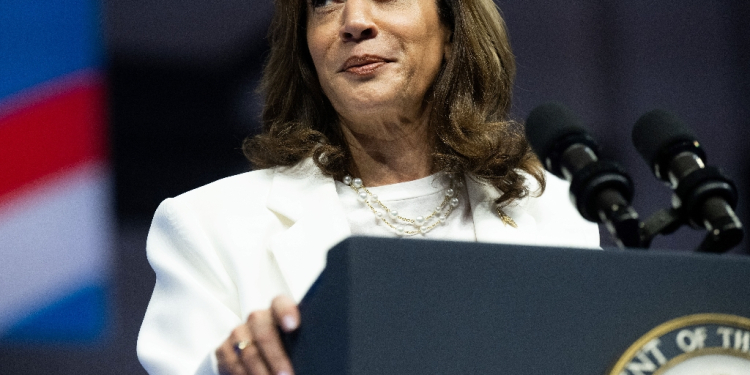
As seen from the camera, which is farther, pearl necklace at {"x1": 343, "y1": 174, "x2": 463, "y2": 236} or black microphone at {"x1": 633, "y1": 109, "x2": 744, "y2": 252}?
pearl necklace at {"x1": 343, "y1": 174, "x2": 463, "y2": 236}

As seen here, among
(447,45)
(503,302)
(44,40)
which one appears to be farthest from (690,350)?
(44,40)

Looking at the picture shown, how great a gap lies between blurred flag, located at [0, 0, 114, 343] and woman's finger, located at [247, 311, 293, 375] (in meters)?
1.32

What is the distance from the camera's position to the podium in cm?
60

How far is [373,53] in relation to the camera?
1445mm

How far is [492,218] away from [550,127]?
660 millimetres

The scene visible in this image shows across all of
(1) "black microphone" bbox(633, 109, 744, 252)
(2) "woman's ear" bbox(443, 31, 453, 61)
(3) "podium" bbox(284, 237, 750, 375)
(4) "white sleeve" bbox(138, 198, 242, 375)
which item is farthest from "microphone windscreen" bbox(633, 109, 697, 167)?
(2) "woman's ear" bbox(443, 31, 453, 61)

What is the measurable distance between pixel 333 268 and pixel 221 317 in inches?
25.0

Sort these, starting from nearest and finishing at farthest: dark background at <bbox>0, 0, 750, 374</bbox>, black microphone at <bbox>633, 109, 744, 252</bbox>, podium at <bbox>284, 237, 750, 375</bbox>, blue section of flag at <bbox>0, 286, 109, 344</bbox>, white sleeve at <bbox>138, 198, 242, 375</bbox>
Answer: podium at <bbox>284, 237, 750, 375</bbox>, black microphone at <bbox>633, 109, 744, 252</bbox>, white sleeve at <bbox>138, 198, 242, 375</bbox>, blue section of flag at <bbox>0, 286, 109, 344</bbox>, dark background at <bbox>0, 0, 750, 374</bbox>

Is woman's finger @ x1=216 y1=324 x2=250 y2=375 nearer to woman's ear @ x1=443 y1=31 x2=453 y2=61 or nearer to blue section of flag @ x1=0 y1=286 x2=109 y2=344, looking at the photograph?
woman's ear @ x1=443 y1=31 x2=453 y2=61

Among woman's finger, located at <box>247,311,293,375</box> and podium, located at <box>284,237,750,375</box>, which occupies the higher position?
podium, located at <box>284,237,750,375</box>

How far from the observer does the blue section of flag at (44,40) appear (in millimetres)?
1975

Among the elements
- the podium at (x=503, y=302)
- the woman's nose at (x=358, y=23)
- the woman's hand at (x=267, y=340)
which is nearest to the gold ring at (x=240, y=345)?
the woman's hand at (x=267, y=340)

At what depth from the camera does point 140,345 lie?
50.1 inches

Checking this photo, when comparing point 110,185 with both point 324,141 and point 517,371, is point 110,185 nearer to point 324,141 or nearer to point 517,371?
point 324,141
